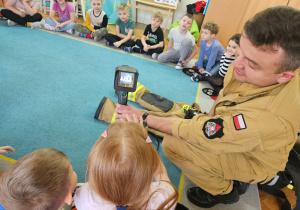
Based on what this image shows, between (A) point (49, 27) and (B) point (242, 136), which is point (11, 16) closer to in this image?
(A) point (49, 27)

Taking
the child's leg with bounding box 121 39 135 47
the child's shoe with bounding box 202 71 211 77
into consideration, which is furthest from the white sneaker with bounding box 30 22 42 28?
the child's shoe with bounding box 202 71 211 77

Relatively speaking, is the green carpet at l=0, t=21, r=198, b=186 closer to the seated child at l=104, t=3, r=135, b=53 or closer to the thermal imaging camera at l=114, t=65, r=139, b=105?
the seated child at l=104, t=3, r=135, b=53

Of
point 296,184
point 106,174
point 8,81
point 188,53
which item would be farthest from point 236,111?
point 188,53

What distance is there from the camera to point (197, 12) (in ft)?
14.5

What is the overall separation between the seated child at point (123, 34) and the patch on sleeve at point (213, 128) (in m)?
2.55

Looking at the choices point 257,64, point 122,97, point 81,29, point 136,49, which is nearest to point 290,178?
point 257,64

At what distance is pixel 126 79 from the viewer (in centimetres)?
108

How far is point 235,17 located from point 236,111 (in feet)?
11.9

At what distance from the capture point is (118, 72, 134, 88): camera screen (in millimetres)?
1067

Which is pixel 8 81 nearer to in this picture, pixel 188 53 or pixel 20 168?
pixel 20 168

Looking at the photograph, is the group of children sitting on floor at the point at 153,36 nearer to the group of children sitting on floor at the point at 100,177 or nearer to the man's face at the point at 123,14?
the man's face at the point at 123,14

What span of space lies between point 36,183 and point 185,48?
2.87 metres

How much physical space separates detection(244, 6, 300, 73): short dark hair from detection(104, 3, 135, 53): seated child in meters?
2.64

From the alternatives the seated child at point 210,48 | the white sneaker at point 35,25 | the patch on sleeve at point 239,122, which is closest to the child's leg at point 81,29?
the white sneaker at point 35,25
